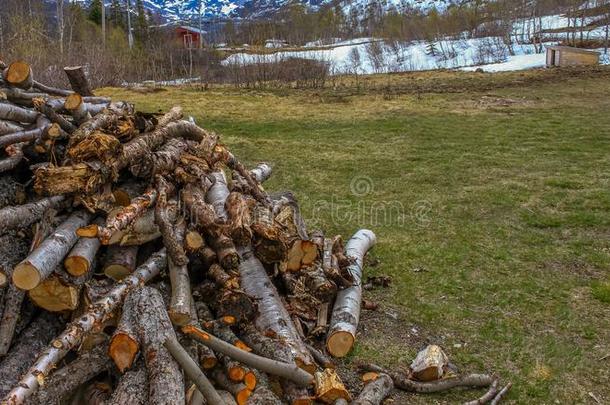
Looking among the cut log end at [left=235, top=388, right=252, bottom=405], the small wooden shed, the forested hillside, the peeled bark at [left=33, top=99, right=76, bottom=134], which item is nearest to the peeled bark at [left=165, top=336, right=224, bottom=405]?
the cut log end at [left=235, top=388, right=252, bottom=405]

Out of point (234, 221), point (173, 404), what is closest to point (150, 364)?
point (173, 404)

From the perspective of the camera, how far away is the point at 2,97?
5.34 meters

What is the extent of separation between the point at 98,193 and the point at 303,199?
503cm

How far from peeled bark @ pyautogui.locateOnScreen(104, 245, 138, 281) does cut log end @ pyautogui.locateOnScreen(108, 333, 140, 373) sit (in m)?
0.93

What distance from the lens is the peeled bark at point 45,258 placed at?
3.46m

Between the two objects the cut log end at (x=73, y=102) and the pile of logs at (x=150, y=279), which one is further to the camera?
the cut log end at (x=73, y=102)

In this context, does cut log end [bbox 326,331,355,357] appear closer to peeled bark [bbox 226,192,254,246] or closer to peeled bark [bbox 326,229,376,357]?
peeled bark [bbox 326,229,376,357]

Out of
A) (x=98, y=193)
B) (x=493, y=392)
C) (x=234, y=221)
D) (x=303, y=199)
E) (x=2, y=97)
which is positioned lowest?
(x=493, y=392)

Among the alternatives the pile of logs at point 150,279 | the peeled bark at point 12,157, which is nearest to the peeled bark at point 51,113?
the pile of logs at point 150,279

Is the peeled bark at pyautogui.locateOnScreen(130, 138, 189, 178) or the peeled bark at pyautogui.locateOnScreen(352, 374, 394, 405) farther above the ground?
the peeled bark at pyautogui.locateOnScreen(130, 138, 189, 178)

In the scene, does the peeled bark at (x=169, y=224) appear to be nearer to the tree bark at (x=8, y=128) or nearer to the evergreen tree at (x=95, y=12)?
the tree bark at (x=8, y=128)

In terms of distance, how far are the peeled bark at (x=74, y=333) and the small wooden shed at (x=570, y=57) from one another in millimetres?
30750

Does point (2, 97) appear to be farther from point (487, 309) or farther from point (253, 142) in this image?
point (253, 142)

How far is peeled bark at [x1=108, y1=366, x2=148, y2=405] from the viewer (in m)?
3.06
